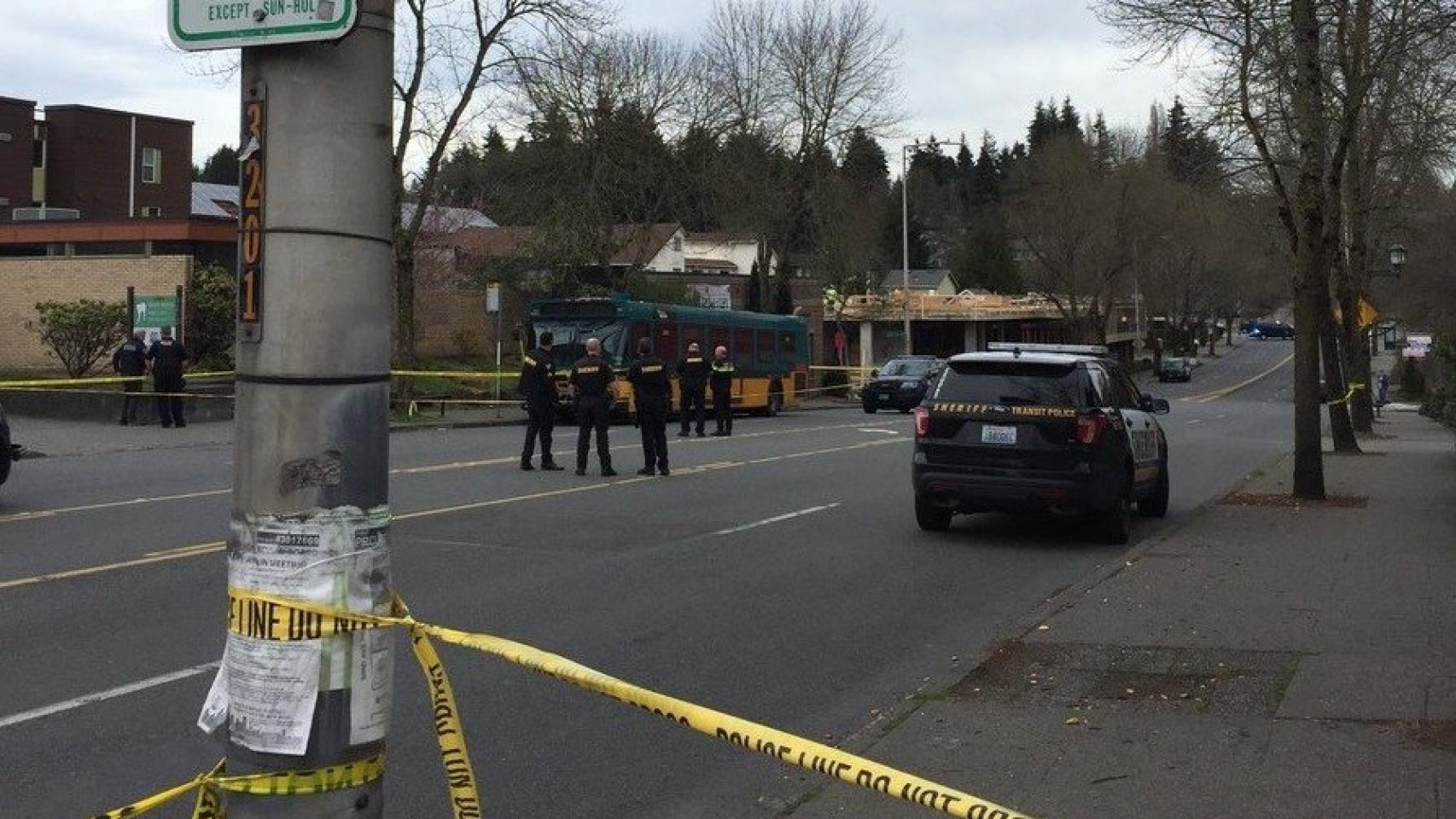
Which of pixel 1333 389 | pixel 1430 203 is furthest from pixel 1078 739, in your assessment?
pixel 1430 203

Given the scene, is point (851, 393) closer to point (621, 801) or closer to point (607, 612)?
point (607, 612)

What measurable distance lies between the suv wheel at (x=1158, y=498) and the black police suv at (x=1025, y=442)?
1862 mm

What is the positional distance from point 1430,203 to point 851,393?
866 inches

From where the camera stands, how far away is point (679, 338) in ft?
113

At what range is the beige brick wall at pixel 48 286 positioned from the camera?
36344 mm

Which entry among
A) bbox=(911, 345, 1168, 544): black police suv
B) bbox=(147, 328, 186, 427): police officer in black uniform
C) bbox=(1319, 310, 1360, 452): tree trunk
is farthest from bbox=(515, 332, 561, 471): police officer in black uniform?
bbox=(1319, 310, 1360, 452): tree trunk

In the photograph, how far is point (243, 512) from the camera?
9.31 feet

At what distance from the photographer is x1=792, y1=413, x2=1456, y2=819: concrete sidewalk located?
5855 mm

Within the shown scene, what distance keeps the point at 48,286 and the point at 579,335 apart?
1586 centimetres

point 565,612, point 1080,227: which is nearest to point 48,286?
point 565,612

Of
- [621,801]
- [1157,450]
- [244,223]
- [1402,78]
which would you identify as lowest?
[621,801]

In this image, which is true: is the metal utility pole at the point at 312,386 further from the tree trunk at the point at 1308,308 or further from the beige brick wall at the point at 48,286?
the beige brick wall at the point at 48,286

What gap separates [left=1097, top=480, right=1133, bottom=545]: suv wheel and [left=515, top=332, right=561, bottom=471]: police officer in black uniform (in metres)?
8.07

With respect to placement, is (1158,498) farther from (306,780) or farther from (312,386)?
(312,386)
